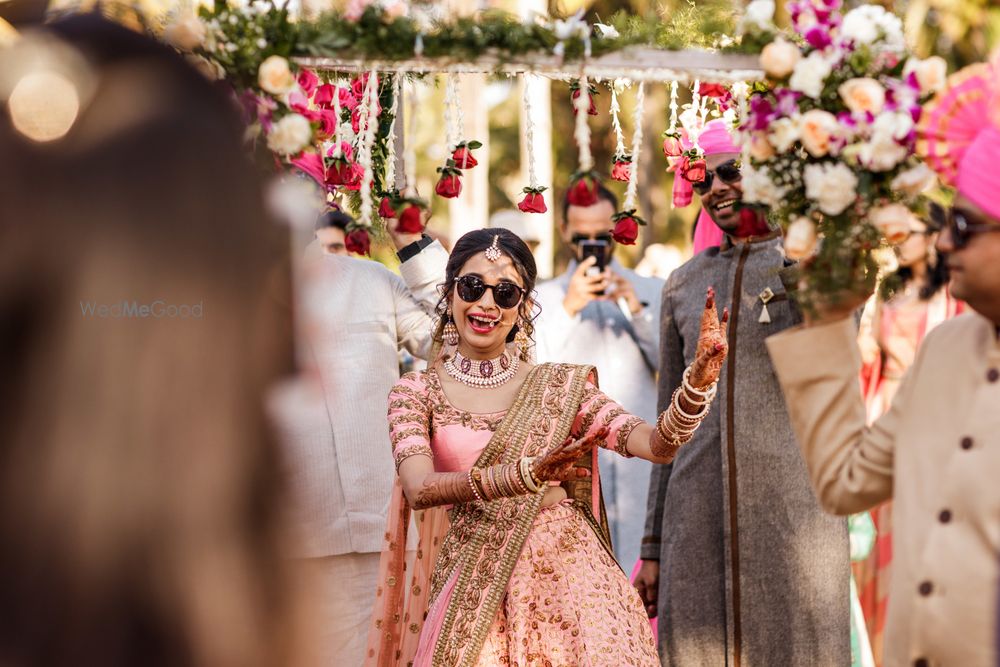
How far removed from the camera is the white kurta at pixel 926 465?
238 cm

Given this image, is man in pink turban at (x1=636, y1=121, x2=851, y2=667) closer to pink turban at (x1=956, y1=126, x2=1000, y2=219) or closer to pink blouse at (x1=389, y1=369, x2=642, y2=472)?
pink blouse at (x1=389, y1=369, x2=642, y2=472)

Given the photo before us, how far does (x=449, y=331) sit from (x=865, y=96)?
6.70 ft

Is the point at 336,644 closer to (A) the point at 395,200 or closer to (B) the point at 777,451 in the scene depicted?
(B) the point at 777,451

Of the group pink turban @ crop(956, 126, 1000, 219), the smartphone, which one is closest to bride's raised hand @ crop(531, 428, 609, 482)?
pink turban @ crop(956, 126, 1000, 219)

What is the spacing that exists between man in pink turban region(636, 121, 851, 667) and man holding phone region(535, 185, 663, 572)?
1.39 meters

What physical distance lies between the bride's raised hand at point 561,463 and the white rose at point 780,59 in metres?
1.25

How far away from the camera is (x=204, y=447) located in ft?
4.09

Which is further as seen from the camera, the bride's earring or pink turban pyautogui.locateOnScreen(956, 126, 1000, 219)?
the bride's earring

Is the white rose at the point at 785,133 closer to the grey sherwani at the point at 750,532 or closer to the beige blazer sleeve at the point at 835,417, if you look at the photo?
the beige blazer sleeve at the point at 835,417

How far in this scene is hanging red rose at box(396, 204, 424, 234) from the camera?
3184 mm

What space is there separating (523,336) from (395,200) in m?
1.43

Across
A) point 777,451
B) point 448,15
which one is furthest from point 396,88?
point 777,451

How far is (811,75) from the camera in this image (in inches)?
115

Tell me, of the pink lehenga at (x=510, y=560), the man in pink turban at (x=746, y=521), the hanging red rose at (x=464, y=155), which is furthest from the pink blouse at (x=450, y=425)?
the hanging red rose at (x=464, y=155)
